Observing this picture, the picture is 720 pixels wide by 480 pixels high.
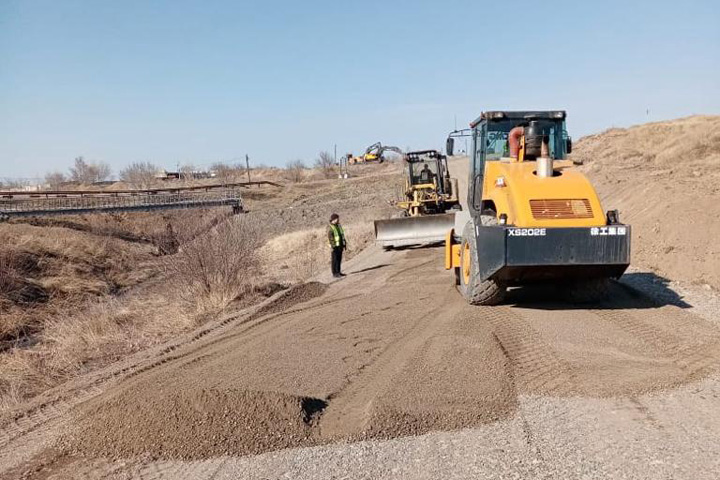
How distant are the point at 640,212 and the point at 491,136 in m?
6.93

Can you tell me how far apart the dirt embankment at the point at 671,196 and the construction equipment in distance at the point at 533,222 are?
3433 millimetres

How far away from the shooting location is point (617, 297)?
945 centimetres

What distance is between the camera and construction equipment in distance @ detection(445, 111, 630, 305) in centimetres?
770

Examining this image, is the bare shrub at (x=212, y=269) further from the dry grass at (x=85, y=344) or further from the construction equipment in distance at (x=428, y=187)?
A: the construction equipment in distance at (x=428, y=187)

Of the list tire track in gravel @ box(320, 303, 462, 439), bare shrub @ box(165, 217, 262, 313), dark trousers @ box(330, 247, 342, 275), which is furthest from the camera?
dark trousers @ box(330, 247, 342, 275)

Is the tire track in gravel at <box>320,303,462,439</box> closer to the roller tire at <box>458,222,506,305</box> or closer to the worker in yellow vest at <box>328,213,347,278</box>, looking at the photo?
the roller tire at <box>458,222,506,305</box>

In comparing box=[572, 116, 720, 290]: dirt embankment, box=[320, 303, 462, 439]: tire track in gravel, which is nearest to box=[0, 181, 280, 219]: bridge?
box=[572, 116, 720, 290]: dirt embankment

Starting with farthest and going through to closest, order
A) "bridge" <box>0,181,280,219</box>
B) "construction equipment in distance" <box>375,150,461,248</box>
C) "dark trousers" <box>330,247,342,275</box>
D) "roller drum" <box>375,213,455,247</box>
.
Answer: "bridge" <box>0,181,280,219</box> < "construction equipment in distance" <box>375,150,461,248</box> < "roller drum" <box>375,213,455,247</box> < "dark trousers" <box>330,247,342,275</box>

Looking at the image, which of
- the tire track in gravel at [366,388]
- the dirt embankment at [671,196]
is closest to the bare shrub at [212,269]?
the tire track in gravel at [366,388]

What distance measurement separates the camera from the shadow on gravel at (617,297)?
8922mm

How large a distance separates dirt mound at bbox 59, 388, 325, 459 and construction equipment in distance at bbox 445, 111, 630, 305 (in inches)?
140

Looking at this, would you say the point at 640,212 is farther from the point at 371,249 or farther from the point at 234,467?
the point at 234,467

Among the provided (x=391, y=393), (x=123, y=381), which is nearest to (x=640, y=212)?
(x=391, y=393)

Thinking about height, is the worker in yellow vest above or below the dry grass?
above
